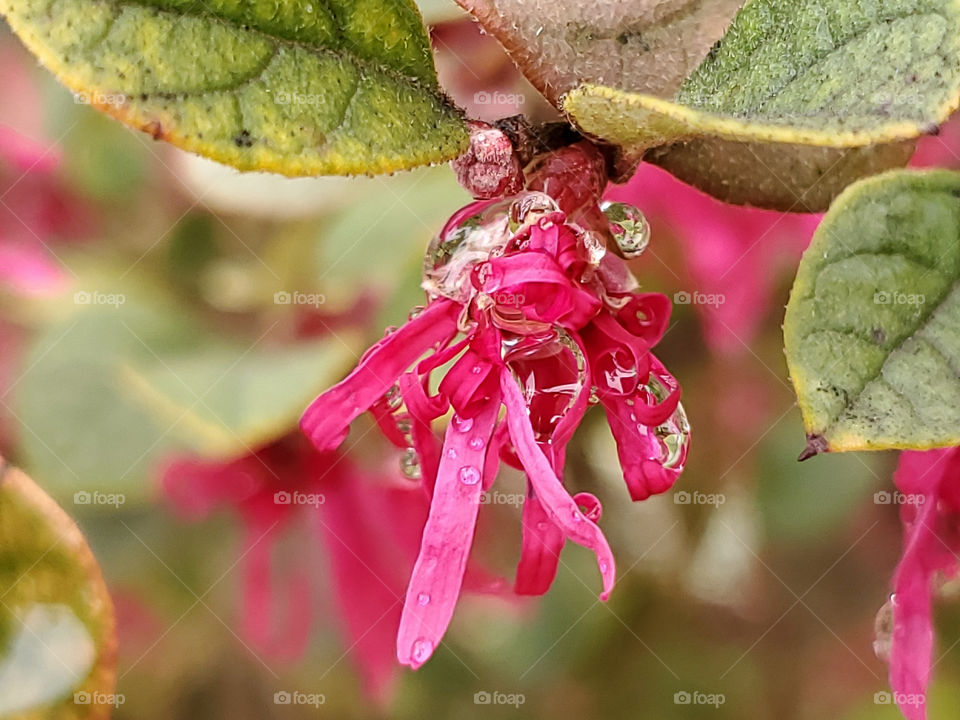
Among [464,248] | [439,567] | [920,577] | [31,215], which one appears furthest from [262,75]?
[31,215]

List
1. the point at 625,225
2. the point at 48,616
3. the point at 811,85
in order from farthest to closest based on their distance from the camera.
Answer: the point at 48,616, the point at 625,225, the point at 811,85

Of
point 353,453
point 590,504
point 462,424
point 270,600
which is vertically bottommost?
point 270,600

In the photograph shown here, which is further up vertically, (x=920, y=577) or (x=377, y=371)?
(x=377, y=371)

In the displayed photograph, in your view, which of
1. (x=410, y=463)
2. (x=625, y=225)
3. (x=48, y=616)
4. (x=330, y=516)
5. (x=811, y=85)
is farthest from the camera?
(x=330, y=516)

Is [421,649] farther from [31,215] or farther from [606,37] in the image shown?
[31,215]

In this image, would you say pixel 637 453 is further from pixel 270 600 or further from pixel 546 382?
pixel 270 600

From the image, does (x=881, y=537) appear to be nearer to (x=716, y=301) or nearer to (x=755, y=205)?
(x=716, y=301)

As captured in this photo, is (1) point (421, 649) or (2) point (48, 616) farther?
(2) point (48, 616)
